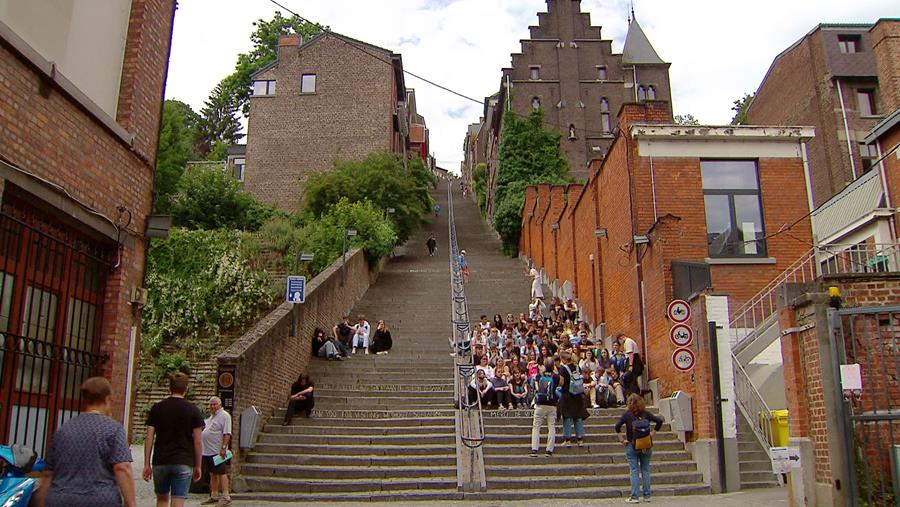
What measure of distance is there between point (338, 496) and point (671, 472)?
5475 millimetres

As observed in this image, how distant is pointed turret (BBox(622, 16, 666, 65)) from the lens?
5284cm

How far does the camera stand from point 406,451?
12.9 meters

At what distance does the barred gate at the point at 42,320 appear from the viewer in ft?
22.6

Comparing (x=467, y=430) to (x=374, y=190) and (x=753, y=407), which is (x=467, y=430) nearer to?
(x=753, y=407)

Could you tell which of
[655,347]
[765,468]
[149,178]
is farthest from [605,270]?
[149,178]

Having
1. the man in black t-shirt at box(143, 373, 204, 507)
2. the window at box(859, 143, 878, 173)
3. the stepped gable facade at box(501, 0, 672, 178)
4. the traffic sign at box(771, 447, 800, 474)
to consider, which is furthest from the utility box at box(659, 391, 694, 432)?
the stepped gable facade at box(501, 0, 672, 178)

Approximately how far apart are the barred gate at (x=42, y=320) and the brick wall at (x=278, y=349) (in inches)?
168

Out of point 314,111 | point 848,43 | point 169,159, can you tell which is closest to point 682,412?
point 169,159

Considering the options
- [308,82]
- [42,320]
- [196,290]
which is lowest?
[42,320]

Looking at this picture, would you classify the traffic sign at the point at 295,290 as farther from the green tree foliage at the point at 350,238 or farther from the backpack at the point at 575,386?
the green tree foliage at the point at 350,238

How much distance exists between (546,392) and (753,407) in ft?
13.8

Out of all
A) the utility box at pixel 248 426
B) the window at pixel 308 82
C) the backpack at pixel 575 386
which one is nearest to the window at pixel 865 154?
the backpack at pixel 575 386

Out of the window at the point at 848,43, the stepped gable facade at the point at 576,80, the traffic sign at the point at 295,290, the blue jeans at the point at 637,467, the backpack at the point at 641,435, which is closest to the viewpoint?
the backpack at the point at 641,435

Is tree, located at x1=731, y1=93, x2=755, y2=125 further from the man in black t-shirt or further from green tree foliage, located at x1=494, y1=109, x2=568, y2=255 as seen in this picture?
the man in black t-shirt
